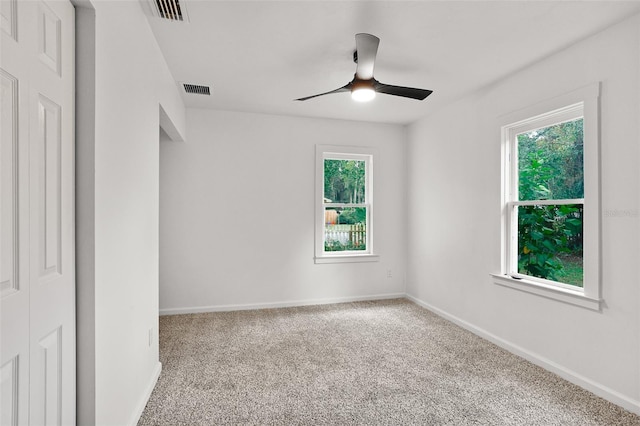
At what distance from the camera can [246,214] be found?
427cm

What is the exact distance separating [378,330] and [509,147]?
7.41ft

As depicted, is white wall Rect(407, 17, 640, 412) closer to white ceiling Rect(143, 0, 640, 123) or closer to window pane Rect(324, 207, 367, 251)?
white ceiling Rect(143, 0, 640, 123)

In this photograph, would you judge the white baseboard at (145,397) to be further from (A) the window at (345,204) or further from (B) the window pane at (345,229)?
(B) the window pane at (345,229)

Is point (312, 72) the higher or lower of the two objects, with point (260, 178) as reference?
higher

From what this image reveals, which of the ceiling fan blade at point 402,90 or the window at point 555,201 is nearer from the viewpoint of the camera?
the window at point 555,201

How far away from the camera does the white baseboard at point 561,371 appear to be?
7.09ft

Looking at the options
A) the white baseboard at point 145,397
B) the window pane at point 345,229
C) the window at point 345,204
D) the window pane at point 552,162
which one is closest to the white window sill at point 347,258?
the window at point 345,204

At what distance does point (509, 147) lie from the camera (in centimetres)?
316

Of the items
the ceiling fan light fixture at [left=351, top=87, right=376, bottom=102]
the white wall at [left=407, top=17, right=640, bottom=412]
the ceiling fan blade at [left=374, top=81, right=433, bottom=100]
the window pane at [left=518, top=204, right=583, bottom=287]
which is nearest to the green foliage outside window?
the window pane at [left=518, top=204, right=583, bottom=287]

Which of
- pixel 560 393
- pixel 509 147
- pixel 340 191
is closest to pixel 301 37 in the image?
pixel 509 147

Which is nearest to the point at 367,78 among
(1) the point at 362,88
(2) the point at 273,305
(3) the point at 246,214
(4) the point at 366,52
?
(1) the point at 362,88

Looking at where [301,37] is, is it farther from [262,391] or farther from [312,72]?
[262,391]

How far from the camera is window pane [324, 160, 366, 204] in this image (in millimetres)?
4668

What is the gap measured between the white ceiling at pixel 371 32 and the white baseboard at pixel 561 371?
2490mm
